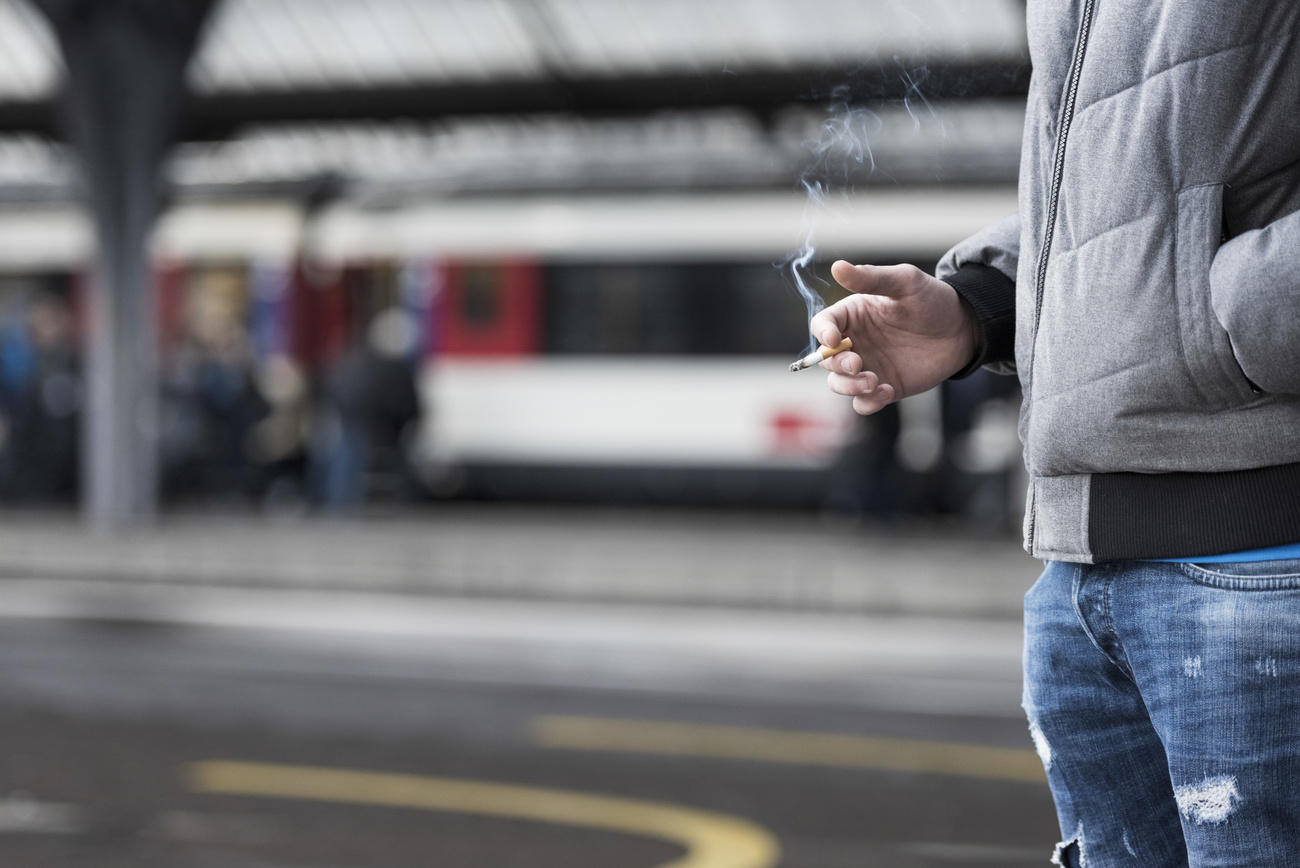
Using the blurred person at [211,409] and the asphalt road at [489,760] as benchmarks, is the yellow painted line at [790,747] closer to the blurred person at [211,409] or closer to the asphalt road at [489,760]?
the asphalt road at [489,760]

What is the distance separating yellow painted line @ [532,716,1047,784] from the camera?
6.02m

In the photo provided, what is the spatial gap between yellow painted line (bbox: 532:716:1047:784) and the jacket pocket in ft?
15.1

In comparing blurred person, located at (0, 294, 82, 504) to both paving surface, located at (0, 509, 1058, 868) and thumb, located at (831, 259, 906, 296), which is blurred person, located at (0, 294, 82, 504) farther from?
thumb, located at (831, 259, 906, 296)

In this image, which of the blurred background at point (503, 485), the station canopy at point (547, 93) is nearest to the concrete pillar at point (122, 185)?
the blurred background at point (503, 485)

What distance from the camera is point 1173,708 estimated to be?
1494 millimetres

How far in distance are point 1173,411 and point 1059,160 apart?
0.26 meters

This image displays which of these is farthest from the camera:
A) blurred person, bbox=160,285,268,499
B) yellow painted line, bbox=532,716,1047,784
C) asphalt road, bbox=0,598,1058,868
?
blurred person, bbox=160,285,268,499

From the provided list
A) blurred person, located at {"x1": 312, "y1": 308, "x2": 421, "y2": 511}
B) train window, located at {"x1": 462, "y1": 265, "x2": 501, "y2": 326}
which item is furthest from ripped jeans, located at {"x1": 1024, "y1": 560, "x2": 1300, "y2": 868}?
train window, located at {"x1": 462, "y1": 265, "x2": 501, "y2": 326}

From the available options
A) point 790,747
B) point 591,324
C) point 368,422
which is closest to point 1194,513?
point 790,747

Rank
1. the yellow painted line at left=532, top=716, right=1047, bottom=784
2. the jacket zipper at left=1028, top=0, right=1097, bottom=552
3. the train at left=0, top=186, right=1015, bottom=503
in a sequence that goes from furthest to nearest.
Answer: the train at left=0, top=186, right=1015, bottom=503 < the yellow painted line at left=532, top=716, right=1047, bottom=784 < the jacket zipper at left=1028, top=0, right=1097, bottom=552

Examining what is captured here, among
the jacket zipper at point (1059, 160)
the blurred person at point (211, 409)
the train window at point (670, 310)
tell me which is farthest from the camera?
the blurred person at point (211, 409)

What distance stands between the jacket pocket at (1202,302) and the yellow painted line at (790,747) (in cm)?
459

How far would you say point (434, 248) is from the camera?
15.9 metres

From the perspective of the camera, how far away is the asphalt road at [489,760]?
4875 mm
